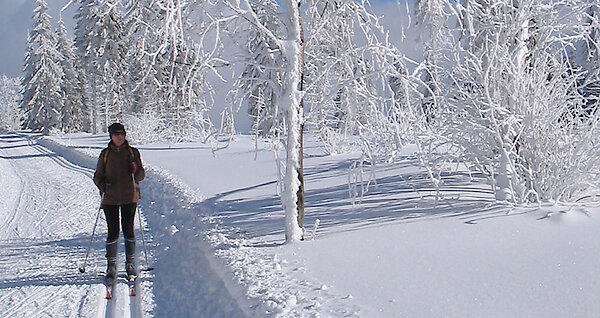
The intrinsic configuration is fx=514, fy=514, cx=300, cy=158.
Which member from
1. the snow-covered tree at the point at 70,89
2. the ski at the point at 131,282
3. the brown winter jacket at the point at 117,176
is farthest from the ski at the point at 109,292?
the snow-covered tree at the point at 70,89

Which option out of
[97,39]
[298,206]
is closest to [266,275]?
[298,206]

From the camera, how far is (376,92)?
6406 millimetres

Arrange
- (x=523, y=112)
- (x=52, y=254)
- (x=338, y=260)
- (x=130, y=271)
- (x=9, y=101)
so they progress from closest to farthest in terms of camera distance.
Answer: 1. (x=338, y=260)
2. (x=130, y=271)
3. (x=523, y=112)
4. (x=52, y=254)
5. (x=9, y=101)

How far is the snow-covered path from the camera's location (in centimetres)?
514

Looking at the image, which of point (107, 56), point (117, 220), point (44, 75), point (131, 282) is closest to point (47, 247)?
point (117, 220)

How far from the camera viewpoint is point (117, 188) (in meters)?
5.97

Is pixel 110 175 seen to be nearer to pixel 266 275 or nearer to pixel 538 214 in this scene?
pixel 266 275

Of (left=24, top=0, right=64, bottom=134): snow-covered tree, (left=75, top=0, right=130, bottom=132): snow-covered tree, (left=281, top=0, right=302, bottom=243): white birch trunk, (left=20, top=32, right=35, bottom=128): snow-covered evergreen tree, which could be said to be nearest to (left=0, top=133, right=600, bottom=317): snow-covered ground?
(left=281, top=0, right=302, bottom=243): white birch trunk

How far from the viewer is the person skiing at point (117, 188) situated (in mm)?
5918

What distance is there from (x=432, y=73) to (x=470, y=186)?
7.74 ft

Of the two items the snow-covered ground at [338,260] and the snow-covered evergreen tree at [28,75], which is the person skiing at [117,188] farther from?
the snow-covered evergreen tree at [28,75]

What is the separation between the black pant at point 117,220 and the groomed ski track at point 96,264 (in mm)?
527

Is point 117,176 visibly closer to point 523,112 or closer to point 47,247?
point 47,247

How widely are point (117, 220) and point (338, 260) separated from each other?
8.77 feet
